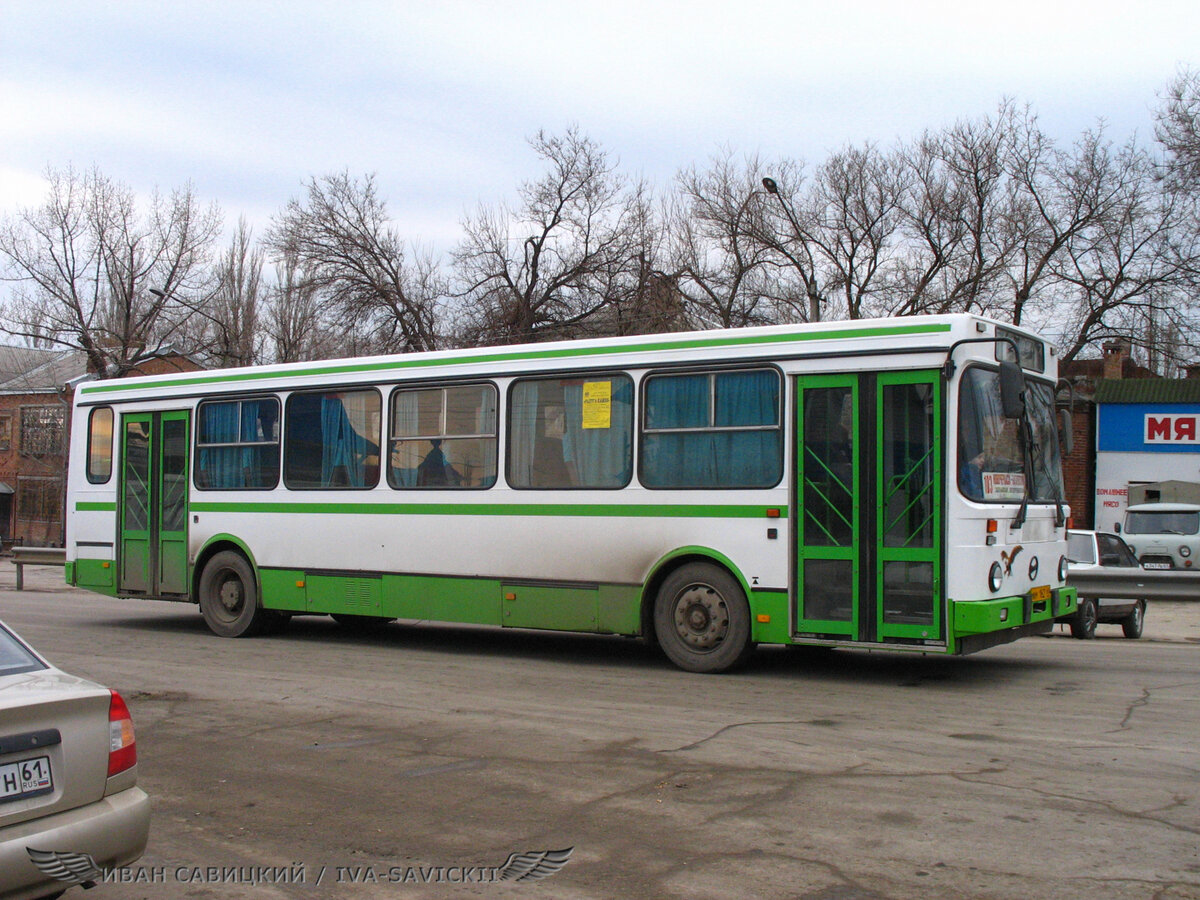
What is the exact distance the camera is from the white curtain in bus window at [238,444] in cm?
1366

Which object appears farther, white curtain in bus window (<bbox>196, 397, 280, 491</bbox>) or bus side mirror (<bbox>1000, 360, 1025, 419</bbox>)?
white curtain in bus window (<bbox>196, 397, 280, 491</bbox>)

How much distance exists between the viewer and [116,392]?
1509 cm

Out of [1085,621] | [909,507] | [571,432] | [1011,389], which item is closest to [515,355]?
[571,432]

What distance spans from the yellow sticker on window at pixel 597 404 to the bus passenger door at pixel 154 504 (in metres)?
5.93

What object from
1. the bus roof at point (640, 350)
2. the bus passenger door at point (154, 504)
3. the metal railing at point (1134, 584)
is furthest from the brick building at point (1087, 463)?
the bus passenger door at point (154, 504)

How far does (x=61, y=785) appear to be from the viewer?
166 inches

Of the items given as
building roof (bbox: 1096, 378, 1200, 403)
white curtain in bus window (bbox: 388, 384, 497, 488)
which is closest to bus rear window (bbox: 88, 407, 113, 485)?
white curtain in bus window (bbox: 388, 384, 497, 488)

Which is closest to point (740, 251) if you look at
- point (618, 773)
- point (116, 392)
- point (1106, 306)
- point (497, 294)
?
point (497, 294)

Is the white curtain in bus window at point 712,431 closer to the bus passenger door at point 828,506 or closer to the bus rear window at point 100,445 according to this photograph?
the bus passenger door at point 828,506

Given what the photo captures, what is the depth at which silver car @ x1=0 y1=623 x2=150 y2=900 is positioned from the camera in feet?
13.2

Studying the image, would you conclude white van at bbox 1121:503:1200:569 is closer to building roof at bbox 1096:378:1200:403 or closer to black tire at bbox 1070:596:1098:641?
building roof at bbox 1096:378:1200:403

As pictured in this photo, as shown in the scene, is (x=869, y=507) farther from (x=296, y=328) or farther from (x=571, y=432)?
(x=296, y=328)

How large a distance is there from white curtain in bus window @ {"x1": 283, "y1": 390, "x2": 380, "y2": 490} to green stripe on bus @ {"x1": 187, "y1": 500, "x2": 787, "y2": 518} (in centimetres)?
29

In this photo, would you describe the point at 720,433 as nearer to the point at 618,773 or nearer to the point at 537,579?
the point at 537,579
